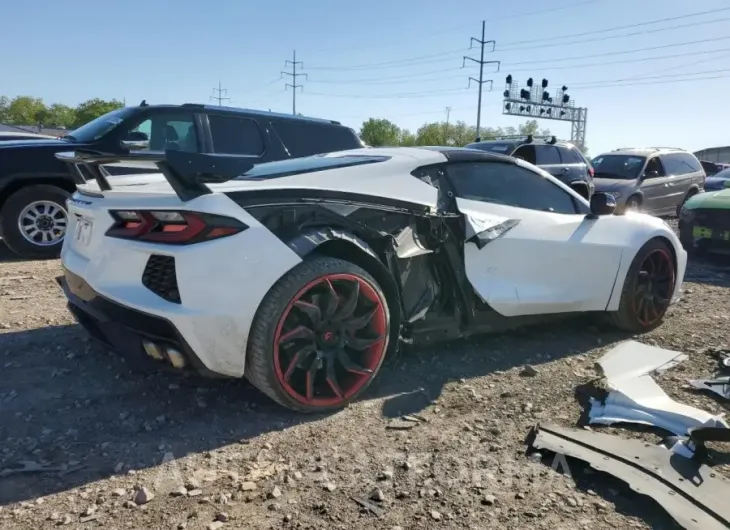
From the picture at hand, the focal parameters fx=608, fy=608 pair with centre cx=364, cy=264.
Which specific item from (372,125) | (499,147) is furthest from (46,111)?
(499,147)

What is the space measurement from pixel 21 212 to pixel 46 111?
101m

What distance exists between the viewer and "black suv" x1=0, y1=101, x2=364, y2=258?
22.4 ft

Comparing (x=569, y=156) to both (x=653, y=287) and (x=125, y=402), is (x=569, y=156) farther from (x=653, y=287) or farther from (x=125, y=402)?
(x=125, y=402)

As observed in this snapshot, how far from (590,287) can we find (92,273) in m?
3.36

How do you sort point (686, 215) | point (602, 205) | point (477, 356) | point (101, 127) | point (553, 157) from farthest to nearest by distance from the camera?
point (553, 157), point (686, 215), point (101, 127), point (602, 205), point (477, 356)

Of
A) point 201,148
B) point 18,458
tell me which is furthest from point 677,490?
point 201,148

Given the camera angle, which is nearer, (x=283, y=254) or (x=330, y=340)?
(x=283, y=254)

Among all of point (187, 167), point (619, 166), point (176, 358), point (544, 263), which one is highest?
point (619, 166)

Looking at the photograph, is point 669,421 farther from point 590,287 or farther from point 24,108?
point 24,108

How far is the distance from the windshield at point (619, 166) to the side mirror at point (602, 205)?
928 cm

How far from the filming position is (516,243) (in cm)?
405

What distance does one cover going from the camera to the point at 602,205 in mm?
4613

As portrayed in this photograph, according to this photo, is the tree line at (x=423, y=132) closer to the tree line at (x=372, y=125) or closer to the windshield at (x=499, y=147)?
the tree line at (x=372, y=125)

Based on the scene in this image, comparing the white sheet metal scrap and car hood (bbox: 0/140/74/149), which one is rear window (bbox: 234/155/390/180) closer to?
the white sheet metal scrap
